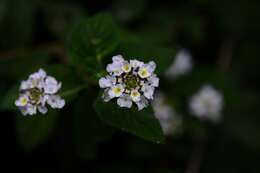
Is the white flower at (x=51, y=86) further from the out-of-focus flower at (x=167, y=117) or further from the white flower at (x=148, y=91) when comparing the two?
the out-of-focus flower at (x=167, y=117)

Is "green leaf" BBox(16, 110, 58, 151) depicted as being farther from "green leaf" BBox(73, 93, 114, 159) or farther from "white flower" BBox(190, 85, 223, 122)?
"white flower" BBox(190, 85, 223, 122)

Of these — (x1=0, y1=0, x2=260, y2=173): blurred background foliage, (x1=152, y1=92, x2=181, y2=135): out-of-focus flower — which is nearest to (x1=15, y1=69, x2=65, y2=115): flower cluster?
(x1=0, y1=0, x2=260, y2=173): blurred background foliage

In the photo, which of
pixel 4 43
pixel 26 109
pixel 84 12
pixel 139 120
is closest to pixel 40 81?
pixel 26 109

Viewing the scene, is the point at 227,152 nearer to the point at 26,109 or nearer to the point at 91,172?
A: the point at 91,172

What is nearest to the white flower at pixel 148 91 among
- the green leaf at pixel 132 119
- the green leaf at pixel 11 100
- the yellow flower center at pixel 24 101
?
the green leaf at pixel 132 119


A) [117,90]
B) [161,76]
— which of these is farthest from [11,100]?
[161,76]

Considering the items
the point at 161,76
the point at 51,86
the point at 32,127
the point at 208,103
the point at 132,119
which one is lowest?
the point at 132,119

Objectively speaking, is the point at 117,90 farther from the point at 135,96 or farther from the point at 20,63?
the point at 20,63
